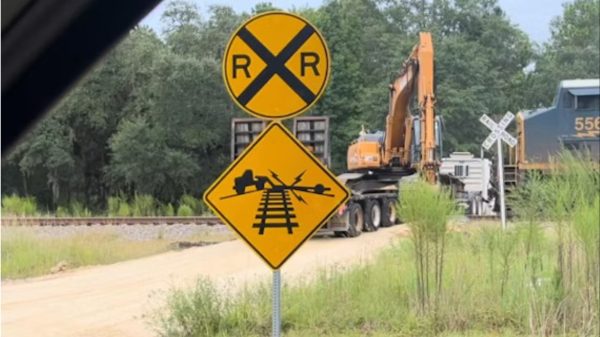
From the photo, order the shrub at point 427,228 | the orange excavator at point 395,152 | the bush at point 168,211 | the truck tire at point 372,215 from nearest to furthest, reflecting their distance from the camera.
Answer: the shrub at point 427,228, the orange excavator at point 395,152, the truck tire at point 372,215, the bush at point 168,211

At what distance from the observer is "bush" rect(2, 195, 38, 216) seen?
2263 centimetres

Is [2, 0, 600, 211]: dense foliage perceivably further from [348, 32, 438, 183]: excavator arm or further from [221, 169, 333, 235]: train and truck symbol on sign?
[221, 169, 333, 235]: train and truck symbol on sign

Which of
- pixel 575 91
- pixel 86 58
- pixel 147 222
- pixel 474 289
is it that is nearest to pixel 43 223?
pixel 147 222

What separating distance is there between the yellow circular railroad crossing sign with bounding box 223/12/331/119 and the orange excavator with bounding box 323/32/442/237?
11151 mm

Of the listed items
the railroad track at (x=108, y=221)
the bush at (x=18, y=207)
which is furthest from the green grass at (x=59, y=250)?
the bush at (x=18, y=207)

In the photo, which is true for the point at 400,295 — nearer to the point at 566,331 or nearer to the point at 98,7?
the point at 566,331

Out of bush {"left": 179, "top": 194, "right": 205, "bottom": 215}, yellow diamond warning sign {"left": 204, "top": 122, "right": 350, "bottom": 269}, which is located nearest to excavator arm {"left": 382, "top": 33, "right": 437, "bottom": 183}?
bush {"left": 179, "top": 194, "right": 205, "bottom": 215}

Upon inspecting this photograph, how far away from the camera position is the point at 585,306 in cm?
715

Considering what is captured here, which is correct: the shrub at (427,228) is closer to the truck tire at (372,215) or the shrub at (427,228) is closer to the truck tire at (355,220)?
the truck tire at (355,220)

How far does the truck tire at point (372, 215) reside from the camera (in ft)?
62.8

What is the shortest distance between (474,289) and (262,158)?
263cm

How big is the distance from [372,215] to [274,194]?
42.9 ft

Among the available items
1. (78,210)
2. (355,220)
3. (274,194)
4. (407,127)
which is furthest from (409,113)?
(274,194)

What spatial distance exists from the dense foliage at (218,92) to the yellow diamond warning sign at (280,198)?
63.1 ft
